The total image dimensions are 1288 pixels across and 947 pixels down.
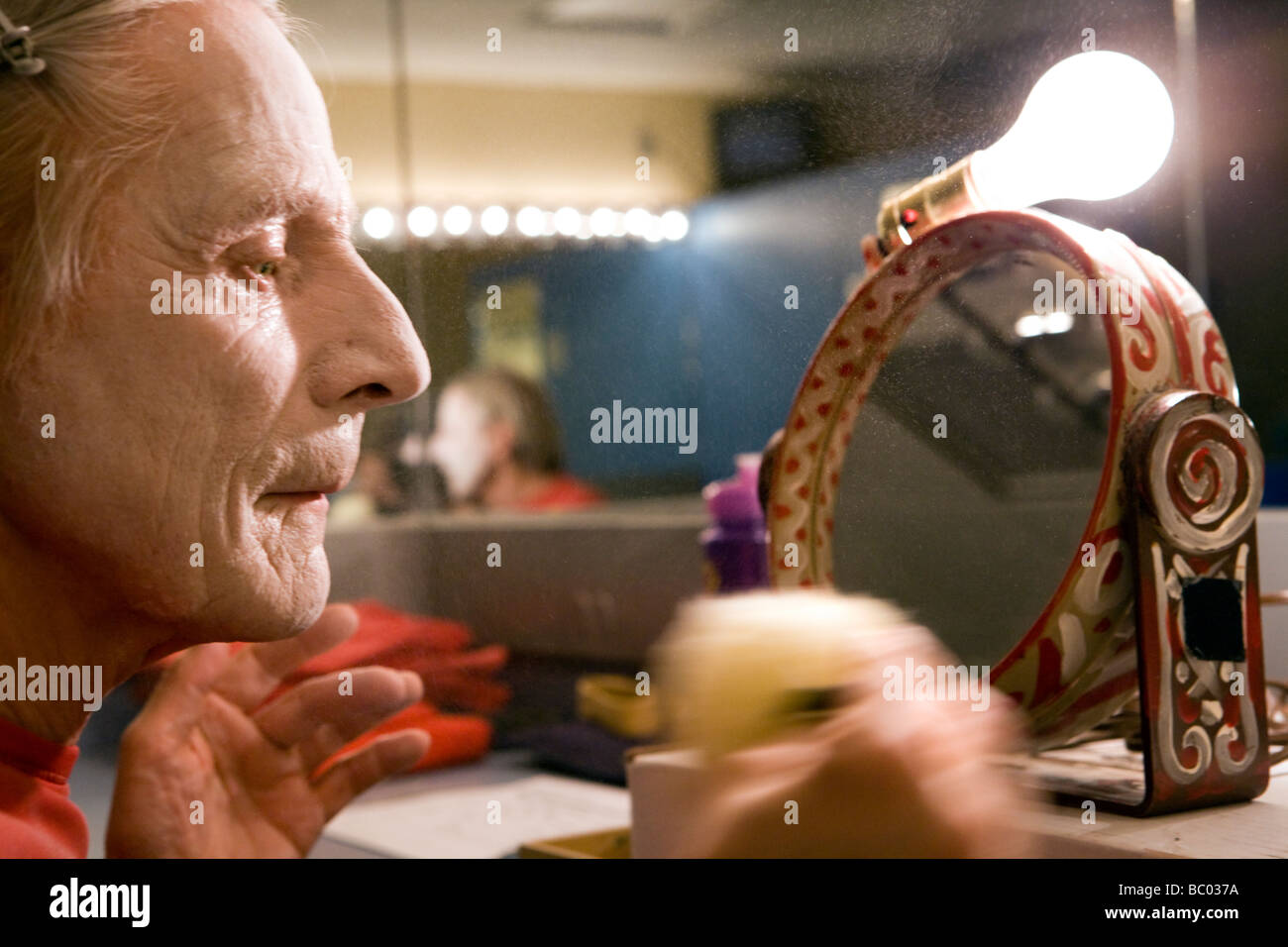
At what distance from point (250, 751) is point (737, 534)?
399mm

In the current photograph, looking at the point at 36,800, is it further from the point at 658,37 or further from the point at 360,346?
the point at 658,37

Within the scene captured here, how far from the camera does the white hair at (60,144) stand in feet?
1.62

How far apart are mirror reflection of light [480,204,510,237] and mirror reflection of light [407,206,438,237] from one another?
0.03 m

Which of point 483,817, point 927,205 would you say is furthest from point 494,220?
point 483,817

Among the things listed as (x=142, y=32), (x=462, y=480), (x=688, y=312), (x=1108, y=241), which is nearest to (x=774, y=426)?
(x=688, y=312)

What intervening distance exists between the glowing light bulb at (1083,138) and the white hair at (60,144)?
1.45ft

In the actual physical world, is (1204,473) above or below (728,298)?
below

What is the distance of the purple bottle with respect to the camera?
92 cm

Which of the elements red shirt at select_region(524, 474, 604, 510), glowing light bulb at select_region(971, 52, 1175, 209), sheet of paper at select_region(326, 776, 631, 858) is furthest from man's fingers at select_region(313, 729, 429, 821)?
red shirt at select_region(524, 474, 604, 510)

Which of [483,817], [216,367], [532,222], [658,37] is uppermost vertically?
[658,37]

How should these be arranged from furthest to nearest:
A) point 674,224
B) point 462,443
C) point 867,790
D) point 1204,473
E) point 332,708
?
point 462,443 < point 674,224 < point 332,708 < point 1204,473 < point 867,790

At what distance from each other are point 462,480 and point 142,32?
121 centimetres

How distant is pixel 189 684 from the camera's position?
2.32 ft

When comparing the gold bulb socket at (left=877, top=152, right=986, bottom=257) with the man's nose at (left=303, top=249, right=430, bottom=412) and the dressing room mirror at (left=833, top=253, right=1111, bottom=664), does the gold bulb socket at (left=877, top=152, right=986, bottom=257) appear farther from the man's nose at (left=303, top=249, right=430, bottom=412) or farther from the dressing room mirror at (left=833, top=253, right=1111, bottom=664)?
the man's nose at (left=303, top=249, right=430, bottom=412)
